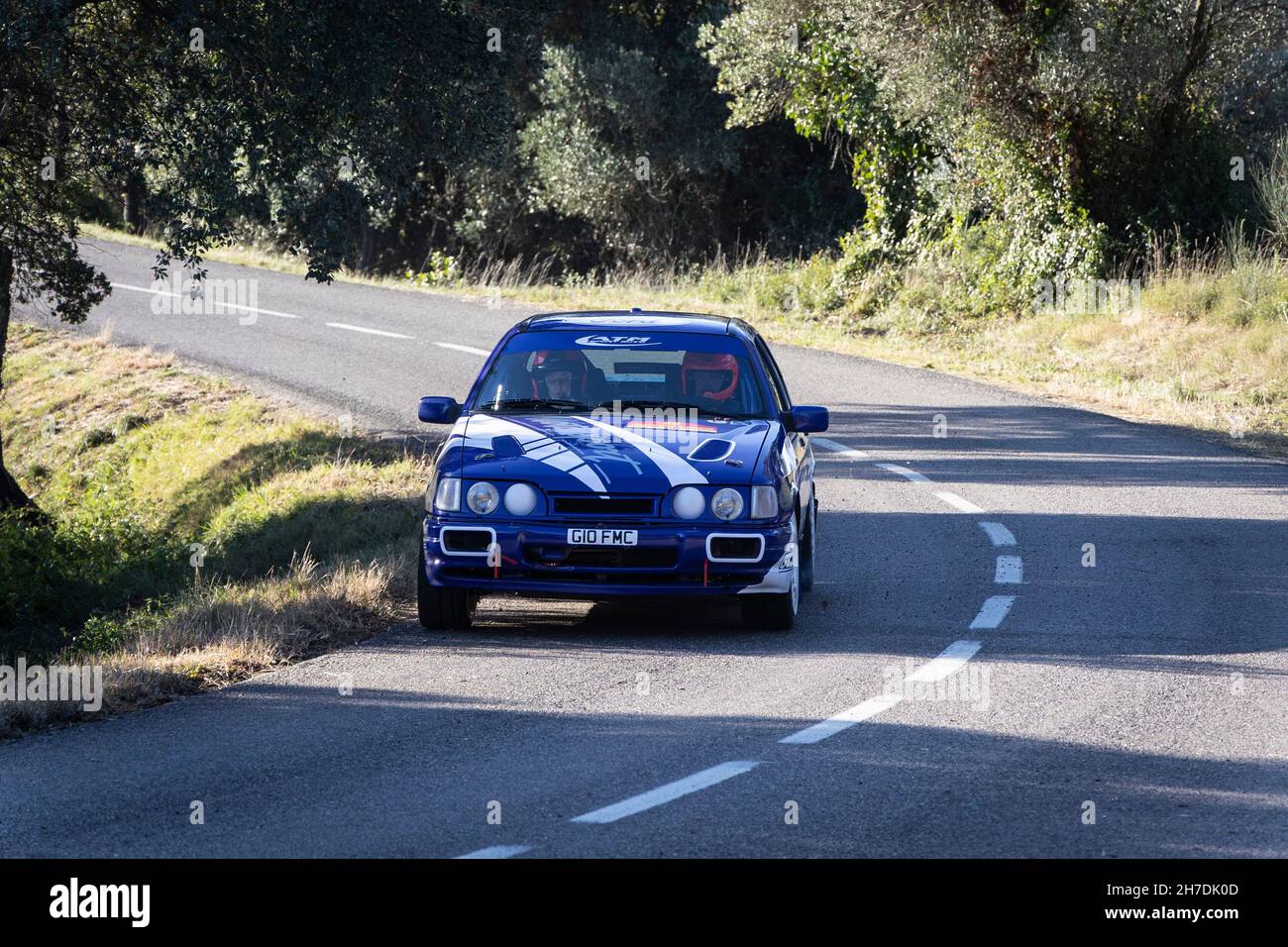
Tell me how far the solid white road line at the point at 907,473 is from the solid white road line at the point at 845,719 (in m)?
7.26

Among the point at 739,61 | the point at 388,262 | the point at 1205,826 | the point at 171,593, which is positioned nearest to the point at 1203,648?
the point at 1205,826

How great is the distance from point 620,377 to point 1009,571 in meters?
3.06

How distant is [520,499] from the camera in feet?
29.5

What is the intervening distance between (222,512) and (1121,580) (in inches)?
374

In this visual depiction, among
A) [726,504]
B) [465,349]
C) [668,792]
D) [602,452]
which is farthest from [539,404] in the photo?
[465,349]

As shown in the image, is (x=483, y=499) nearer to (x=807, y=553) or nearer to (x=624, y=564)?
(x=624, y=564)

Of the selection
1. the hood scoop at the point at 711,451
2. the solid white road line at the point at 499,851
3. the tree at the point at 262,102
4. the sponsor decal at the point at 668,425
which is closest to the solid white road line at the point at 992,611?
the hood scoop at the point at 711,451

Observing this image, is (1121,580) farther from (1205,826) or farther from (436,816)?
(436,816)

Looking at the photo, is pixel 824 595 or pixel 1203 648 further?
pixel 824 595

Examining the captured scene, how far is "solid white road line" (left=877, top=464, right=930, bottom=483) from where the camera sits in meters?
14.9

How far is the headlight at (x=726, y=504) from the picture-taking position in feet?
29.3

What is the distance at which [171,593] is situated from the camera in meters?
14.3

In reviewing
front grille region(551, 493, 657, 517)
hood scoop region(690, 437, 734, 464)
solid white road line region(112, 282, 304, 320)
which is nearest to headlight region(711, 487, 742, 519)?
hood scoop region(690, 437, 734, 464)

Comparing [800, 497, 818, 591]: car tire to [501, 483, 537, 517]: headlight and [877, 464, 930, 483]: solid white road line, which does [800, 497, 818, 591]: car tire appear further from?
[877, 464, 930, 483]: solid white road line
